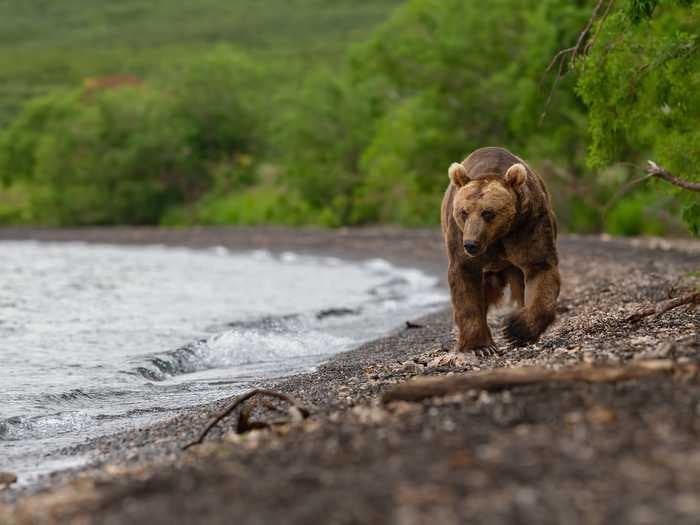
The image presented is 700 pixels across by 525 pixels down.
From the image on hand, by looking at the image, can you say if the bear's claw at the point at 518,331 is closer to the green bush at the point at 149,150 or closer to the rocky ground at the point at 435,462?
the rocky ground at the point at 435,462

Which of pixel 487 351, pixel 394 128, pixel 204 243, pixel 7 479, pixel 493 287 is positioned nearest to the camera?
pixel 7 479

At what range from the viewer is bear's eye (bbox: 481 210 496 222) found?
28.9ft

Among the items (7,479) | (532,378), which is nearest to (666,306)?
(532,378)

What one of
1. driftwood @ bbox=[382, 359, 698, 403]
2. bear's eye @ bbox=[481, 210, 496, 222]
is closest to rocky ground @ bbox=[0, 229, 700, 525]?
driftwood @ bbox=[382, 359, 698, 403]

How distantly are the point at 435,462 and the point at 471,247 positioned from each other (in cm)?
419

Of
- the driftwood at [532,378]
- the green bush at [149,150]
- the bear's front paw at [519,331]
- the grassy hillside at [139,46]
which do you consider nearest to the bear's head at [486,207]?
the bear's front paw at [519,331]

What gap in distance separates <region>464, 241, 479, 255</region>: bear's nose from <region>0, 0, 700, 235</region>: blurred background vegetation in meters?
2.44

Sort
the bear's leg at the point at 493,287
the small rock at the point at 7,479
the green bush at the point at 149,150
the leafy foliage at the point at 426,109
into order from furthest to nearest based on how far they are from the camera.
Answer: the green bush at the point at 149,150 → the leafy foliage at the point at 426,109 → the bear's leg at the point at 493,287 → the small rock at the point at 7,479

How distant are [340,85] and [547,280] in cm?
3936

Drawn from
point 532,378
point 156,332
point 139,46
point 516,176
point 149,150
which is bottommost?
point 156,332

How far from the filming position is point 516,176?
8953 mm

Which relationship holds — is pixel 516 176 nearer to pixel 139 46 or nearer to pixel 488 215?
pixel 488 215

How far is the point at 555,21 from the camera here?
3098 centimetres

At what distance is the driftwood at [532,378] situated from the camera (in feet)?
19.1
